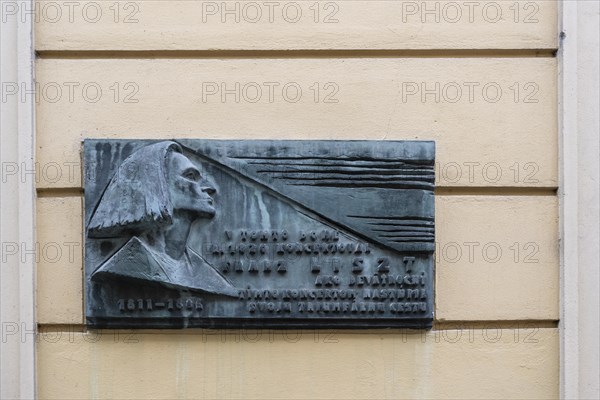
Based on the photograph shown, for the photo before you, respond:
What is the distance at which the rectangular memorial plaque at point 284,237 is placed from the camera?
11.9ft

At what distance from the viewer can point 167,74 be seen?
3.77 metres

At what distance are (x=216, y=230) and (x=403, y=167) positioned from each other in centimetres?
92

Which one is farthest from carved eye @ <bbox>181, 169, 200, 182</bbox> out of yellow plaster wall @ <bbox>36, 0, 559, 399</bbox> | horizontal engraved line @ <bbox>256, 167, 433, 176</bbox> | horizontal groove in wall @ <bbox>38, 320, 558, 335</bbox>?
horizontal groove in wall @ <bbox>38, 320, 558, 335</bbox>

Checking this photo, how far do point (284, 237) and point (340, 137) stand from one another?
546 mm

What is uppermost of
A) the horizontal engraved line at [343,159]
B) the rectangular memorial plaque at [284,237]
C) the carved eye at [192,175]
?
the horizontal engraved line at [343,159]

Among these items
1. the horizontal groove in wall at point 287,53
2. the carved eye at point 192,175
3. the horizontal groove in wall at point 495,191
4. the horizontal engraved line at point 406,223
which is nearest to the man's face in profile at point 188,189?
the carved eye at point 192,175

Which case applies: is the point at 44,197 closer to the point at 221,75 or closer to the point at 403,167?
the point at 221,75

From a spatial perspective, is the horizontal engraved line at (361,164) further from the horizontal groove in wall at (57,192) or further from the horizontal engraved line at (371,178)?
the horizontal groove in wall at (57,192)

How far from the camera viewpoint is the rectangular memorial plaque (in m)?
3.64

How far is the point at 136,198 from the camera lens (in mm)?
3553

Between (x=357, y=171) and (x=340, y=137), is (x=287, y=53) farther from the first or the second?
(x=357, y=171)

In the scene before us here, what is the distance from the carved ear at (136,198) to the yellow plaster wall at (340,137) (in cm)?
17

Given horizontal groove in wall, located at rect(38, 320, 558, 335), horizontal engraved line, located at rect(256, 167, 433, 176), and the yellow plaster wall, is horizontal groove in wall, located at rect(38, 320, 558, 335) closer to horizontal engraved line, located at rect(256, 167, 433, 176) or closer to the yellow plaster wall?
the yellow plaster wall

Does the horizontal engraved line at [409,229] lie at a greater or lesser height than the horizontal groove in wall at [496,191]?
lesser
